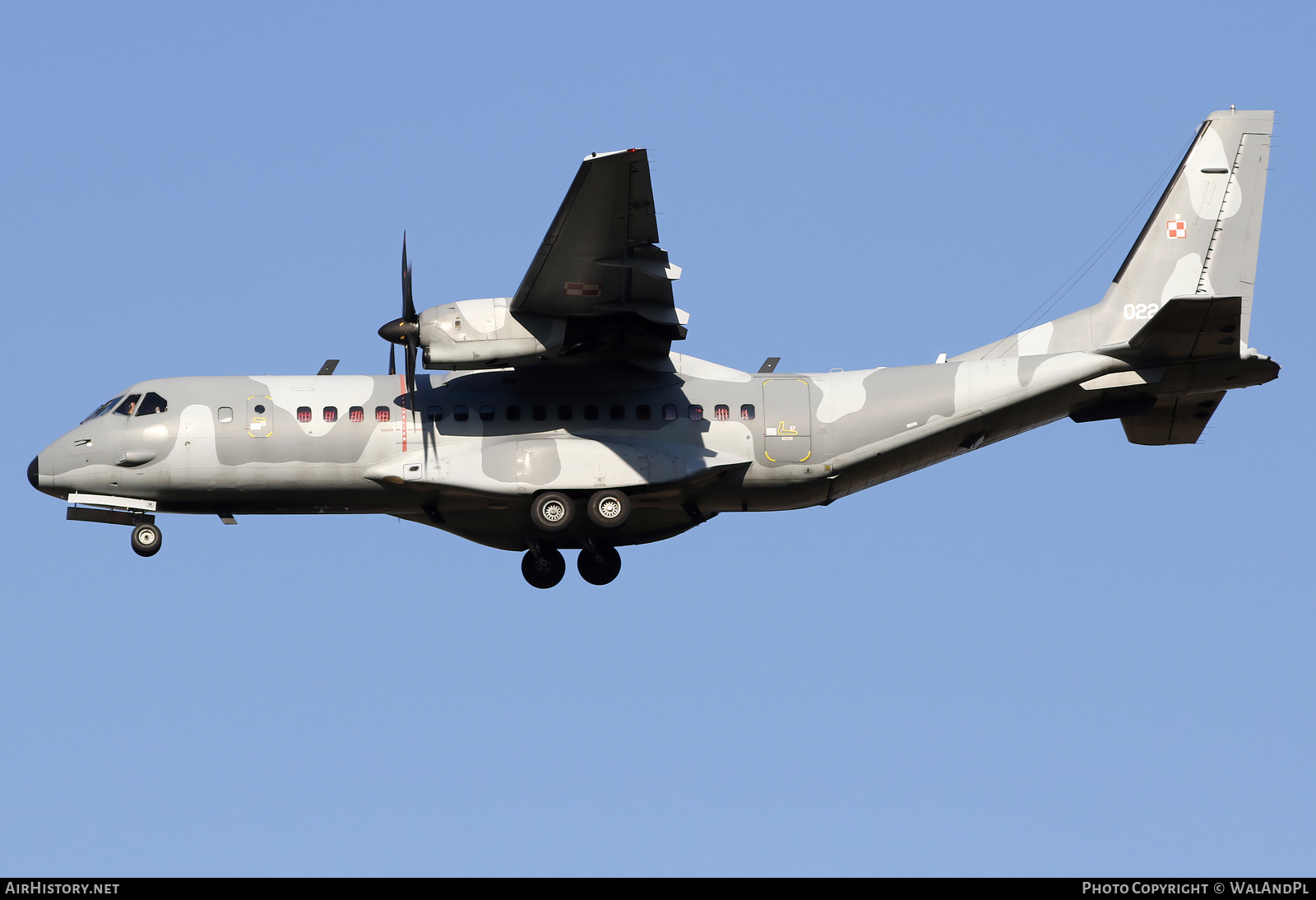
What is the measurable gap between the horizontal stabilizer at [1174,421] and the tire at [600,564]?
30.2 ft

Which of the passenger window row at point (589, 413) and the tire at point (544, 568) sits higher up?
the passenger window row at point (589, 413)

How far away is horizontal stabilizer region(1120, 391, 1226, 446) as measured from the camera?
28297 millimetres


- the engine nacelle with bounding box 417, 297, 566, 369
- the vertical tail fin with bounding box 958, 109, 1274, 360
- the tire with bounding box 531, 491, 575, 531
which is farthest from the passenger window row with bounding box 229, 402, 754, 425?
the vertical tail fin with bounding box 958, 109, 1274, 360

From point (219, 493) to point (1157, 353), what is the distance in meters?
15.6

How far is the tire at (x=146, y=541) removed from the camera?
26828 mm

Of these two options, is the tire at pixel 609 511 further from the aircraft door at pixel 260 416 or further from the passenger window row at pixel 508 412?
the aircraft door at pixel 260 416

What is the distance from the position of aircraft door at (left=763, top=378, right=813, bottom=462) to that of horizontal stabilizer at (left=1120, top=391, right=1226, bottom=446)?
573 centimetres

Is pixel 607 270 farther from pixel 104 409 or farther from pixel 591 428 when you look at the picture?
pixel 104 409

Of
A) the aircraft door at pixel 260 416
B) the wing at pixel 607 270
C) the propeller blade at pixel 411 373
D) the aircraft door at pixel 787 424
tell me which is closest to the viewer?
the wing at pixel 607 270

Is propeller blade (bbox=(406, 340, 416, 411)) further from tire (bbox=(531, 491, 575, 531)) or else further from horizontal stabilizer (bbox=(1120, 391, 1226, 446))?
horizontal stabilizer (bbox=(1120, 391, 1226, 446))

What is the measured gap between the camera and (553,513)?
26.3m

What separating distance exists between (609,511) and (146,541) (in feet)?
25.2

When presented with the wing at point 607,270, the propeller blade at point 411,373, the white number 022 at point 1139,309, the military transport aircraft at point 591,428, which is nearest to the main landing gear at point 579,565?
the military transport aircraft at point 591,428
